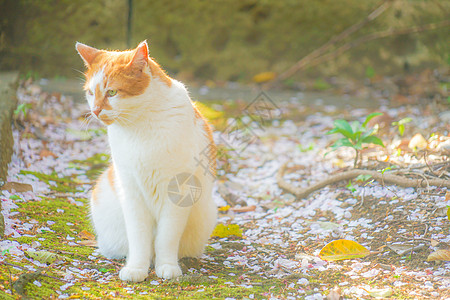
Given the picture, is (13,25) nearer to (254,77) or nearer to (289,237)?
(254,77)

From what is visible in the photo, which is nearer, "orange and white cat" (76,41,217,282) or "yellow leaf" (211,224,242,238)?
"orange and white cat" (76,41,217,282)

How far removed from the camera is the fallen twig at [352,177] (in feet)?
9.32

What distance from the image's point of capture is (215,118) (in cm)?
519

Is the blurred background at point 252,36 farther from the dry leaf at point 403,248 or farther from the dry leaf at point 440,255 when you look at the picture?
the dry leaf at point 440,255

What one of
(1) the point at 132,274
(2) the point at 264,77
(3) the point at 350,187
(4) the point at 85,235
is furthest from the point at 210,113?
(1) the point at 132,274

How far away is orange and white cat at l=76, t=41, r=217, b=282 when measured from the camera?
7.49 ft

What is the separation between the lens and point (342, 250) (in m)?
2.52

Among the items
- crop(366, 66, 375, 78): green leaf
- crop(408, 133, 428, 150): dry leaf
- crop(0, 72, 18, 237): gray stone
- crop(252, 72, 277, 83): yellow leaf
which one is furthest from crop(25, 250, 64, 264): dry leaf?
crop(366, 66, 375, 78): green leaf

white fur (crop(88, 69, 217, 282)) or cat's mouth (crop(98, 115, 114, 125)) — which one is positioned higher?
cat's mouth (crop(98, 115, 114, 125))

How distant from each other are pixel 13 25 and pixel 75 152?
192 cm

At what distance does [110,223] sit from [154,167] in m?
0.54

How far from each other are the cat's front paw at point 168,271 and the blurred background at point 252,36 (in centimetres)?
416

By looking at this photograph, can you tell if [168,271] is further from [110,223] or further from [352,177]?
[352,177]

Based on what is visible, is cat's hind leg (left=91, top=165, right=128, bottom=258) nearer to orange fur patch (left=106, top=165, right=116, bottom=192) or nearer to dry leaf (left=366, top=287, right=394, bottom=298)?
orange fur patch (left=106, top=165, right=116, bottom=192)
